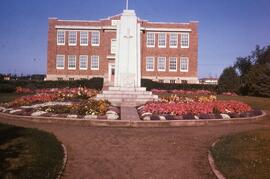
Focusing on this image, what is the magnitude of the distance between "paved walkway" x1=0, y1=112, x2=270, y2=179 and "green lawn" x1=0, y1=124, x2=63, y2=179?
0.35m

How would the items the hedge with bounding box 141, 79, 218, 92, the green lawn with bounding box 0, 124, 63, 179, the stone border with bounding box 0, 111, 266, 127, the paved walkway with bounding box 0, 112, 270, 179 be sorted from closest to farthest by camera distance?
the green lawn with bounding box 0, 124, 63, 179
the paved walkway with bounding box 0, 112, 270, 179
the stone border with bounding box 0, 111, 266, 127
the hedge with bounding box 141, 79, 218, 92

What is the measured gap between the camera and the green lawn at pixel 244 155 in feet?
22.2

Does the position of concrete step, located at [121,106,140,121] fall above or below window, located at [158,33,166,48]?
below

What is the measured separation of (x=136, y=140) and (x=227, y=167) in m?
3.51

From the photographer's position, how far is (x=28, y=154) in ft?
24.7

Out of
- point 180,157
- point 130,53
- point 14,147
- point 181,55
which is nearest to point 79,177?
point 14,147

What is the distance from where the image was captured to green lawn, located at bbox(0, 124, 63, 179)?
646 centimetres

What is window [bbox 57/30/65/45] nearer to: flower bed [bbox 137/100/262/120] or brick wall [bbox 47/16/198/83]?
brick wall [bbox 47/16/198/83]

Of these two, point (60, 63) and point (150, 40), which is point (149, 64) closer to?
point (150, 40)

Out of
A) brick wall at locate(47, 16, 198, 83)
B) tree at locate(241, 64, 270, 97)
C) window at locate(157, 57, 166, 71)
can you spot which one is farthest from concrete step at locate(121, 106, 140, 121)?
window at locate(157, 57, 166, 71)

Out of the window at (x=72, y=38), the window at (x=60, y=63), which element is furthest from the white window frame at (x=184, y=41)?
the window at (x=60, y=63)

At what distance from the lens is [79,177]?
680 centimetres

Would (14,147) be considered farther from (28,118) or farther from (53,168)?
(28,118)

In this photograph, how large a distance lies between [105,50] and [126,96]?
105 feet
